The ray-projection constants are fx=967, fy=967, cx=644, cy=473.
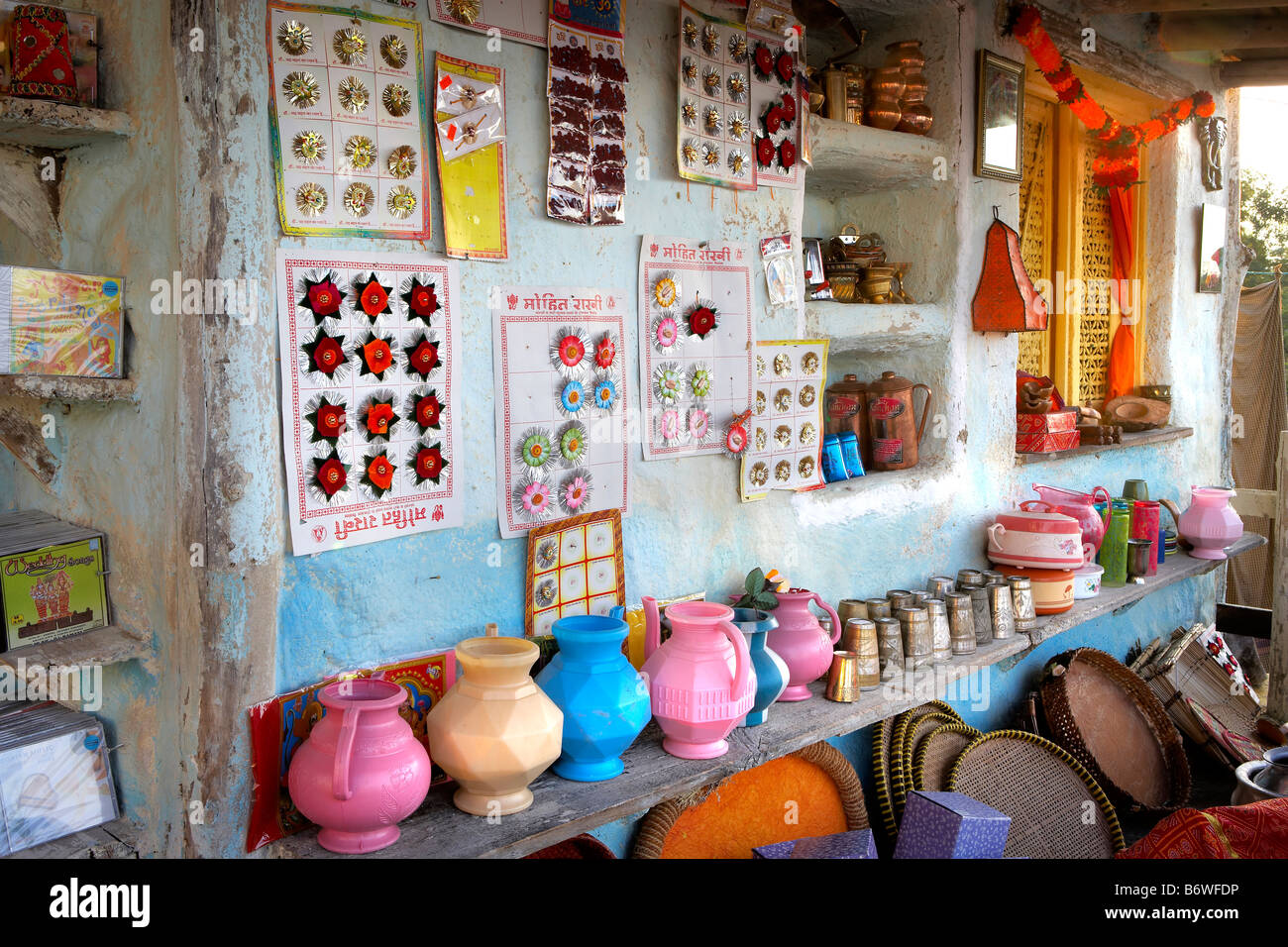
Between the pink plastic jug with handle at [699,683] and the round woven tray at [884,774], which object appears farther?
the round woven tray at [884,774]

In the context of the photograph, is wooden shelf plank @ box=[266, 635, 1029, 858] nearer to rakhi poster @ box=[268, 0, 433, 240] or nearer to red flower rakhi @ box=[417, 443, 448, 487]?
red flower rakhi @ box=[417, 443, 448, 487]

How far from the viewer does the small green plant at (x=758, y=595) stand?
105 inches

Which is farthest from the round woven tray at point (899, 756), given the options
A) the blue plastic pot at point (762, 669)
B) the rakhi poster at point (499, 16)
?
the rakhi poster at point (499, 16)

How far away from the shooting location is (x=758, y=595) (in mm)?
2670

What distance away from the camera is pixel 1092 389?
5.11 m

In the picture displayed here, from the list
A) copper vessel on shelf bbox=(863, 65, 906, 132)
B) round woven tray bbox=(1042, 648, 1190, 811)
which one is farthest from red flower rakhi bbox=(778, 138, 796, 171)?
round woven tray bbox=(1042, 648, 1190, 811)

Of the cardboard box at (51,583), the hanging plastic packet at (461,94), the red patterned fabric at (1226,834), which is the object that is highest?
the hanging plastic packet at (461,94)

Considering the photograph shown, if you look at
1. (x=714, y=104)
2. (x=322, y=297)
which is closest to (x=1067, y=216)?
(x=714, y=104)

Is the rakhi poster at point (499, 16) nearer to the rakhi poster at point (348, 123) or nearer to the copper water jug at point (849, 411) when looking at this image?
the rakhi poster at point (348, 123)

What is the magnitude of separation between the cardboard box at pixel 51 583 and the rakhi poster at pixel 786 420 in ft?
5.44

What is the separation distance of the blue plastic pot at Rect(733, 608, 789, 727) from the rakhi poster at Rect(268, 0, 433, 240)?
1.23 m

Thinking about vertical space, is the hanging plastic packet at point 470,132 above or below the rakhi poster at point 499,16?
below

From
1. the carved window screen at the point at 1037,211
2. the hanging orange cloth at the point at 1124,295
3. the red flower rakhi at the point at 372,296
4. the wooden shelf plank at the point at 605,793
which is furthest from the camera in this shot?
the hanging orange cloth at the point at 1124,295
